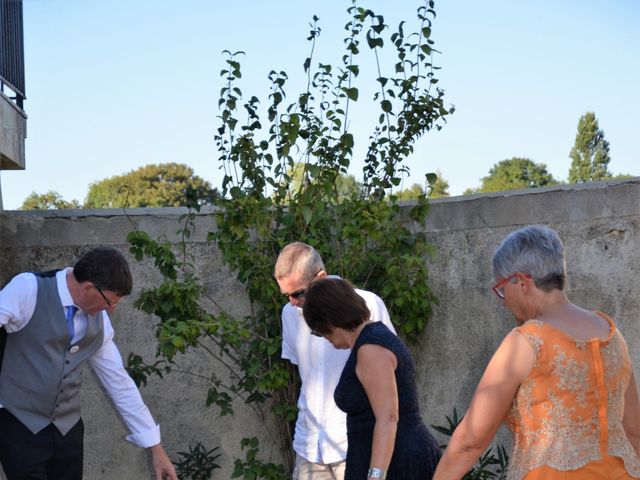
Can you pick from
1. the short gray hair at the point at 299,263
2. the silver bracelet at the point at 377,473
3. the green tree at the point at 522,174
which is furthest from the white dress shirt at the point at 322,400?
the green tree at the point at 522,174

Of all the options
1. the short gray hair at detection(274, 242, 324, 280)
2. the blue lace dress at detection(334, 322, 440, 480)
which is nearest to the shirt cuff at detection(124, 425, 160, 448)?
the short gray hair at detection(274, 242, 324, 280)

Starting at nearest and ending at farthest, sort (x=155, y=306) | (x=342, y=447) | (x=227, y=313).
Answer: (x=342, y=447) < (x=155, y=306) < (x=227, y=313)

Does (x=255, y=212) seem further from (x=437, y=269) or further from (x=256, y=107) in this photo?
(x=437, y=269)

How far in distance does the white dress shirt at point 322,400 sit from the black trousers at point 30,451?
946mm

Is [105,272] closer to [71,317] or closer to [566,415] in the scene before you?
[71,317]

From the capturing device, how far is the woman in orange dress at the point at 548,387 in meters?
2.57

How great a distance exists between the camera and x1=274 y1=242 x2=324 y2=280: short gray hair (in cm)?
402

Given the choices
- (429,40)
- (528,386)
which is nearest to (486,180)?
(429,40)

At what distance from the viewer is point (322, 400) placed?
402cm

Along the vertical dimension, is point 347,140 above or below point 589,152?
below

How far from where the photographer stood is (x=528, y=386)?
258 cm

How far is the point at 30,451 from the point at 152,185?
1162 inches

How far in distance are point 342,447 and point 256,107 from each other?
1.99 meters

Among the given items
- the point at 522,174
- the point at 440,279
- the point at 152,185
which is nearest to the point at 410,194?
the point at 440,279
